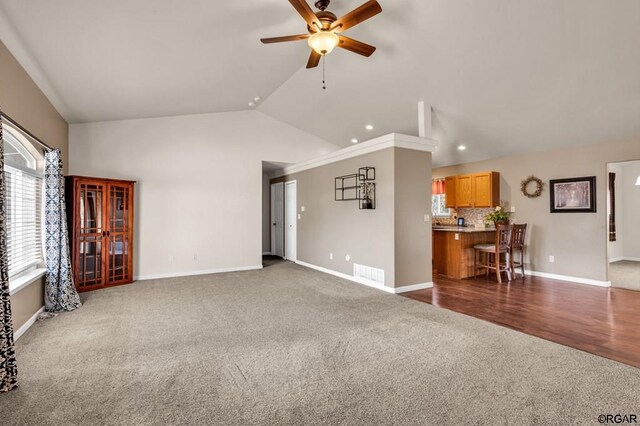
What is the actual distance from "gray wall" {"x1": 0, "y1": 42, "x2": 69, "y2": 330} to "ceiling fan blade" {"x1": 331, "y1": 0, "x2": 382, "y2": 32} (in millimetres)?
2896

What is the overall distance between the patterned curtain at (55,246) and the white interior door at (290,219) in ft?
14.8

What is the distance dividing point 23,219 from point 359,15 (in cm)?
420

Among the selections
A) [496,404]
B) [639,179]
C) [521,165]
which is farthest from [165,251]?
[639,179]

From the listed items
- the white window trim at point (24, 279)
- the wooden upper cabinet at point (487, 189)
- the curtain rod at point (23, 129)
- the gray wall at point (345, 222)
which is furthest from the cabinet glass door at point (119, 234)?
the wooden upper cabinet at point (487, 189)

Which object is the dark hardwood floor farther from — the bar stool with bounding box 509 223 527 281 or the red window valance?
the red window valance

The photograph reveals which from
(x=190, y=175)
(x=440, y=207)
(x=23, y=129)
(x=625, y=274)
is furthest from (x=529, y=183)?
(x=23, y=129)

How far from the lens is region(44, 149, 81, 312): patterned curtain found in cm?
401

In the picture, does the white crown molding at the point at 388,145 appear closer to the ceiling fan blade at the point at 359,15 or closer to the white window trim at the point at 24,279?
the ceiling fan blade at the point at 359,15

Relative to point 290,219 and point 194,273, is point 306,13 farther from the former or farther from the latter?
point 290,219

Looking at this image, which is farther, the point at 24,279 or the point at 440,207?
the point at 440,207

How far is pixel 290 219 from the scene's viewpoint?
8.09 m

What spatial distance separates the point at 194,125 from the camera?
21.4 feet

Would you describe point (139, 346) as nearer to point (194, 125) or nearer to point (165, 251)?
point (165, 251)

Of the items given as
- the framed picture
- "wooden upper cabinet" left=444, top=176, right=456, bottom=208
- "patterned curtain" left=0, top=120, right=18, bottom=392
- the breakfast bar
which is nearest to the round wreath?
the framed picture
